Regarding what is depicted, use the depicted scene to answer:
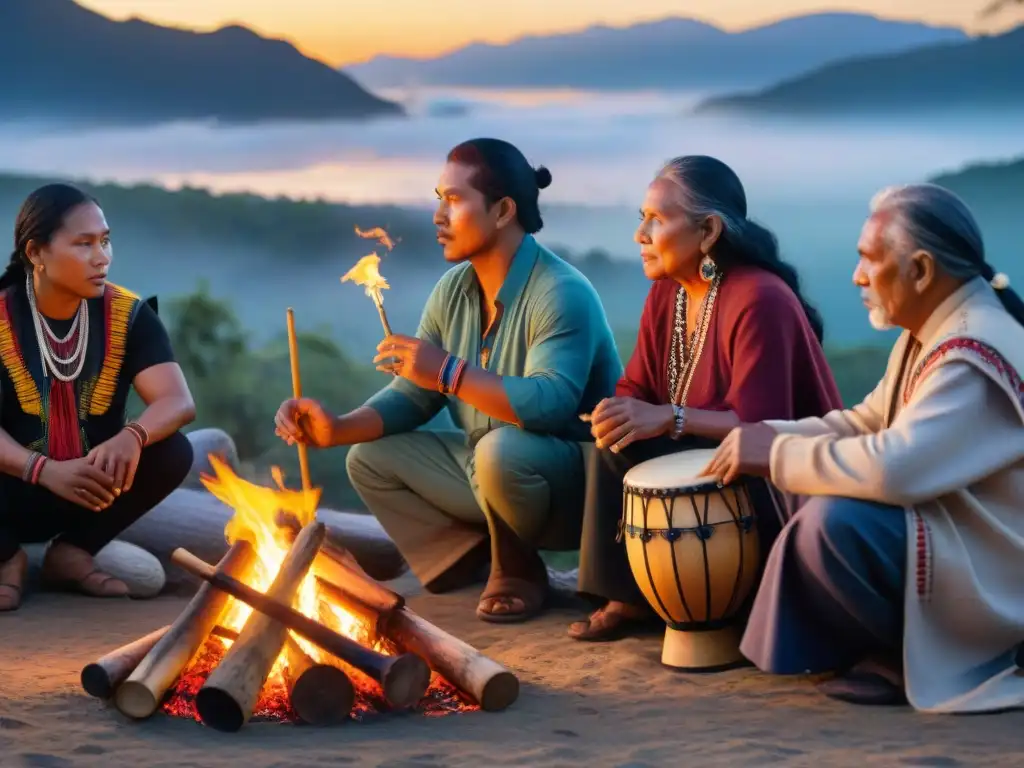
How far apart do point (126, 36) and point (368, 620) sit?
713cm

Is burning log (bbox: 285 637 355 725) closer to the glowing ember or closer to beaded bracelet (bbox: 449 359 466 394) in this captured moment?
the glowing ember

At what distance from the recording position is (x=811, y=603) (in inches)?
175

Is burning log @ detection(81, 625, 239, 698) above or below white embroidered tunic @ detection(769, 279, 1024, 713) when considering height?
below

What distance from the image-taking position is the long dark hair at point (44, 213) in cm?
594

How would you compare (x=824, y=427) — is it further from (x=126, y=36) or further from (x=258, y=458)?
(x=126, y=36)

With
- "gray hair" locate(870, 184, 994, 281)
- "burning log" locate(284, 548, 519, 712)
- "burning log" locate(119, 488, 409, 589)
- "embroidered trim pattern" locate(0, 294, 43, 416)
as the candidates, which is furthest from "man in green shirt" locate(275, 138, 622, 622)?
"gray hair" locate(870, 184, 994, 281)

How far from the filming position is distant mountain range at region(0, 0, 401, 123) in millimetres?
10641

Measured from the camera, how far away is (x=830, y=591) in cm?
432

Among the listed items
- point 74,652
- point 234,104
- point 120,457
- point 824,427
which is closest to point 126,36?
point 234,104

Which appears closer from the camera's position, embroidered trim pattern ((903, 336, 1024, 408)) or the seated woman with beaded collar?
embroidered trim pattern ((903, 336, 1024, 408))

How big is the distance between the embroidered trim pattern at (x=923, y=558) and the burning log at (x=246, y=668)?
70.9 inches

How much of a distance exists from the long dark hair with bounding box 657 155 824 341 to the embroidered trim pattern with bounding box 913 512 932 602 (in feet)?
3.74

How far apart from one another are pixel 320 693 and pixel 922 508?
1.75 m

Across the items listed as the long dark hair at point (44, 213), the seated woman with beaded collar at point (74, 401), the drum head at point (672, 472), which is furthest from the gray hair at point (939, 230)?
the long dark hair at point (44, 213)
